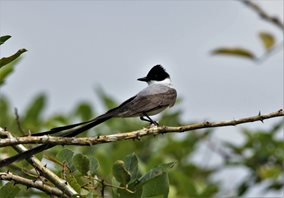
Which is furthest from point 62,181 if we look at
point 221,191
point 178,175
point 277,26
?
point 221,191

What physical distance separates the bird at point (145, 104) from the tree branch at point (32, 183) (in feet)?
0.54

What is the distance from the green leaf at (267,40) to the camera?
14.5ft

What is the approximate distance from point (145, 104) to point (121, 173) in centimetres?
158

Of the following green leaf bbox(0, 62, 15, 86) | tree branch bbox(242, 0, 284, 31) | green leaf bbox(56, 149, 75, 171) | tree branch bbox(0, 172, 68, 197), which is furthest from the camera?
green leaf bbox(0, 62, 15, 86)

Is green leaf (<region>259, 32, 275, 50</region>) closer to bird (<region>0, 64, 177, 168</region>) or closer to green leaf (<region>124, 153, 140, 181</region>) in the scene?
bird (<region>0, 64, 177, 168</region>)

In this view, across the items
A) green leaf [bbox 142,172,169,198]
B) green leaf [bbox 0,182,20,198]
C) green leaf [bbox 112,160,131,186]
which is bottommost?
green leaf [bbox 0,182,20,198]

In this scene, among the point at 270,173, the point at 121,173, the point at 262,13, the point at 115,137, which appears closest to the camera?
the point at 115,137

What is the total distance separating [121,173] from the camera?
3486mm

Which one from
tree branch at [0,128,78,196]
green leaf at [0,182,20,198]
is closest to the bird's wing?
tree branch at [0,128,78,196]

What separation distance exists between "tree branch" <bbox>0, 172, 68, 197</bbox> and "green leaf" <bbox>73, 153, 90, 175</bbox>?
0.14 metres

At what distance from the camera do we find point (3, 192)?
11.8 ft

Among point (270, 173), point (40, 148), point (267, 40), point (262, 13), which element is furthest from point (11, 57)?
point (270, 173)

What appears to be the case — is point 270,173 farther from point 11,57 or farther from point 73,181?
point 11,57

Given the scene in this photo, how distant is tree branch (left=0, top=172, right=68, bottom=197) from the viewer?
346 centimetres
